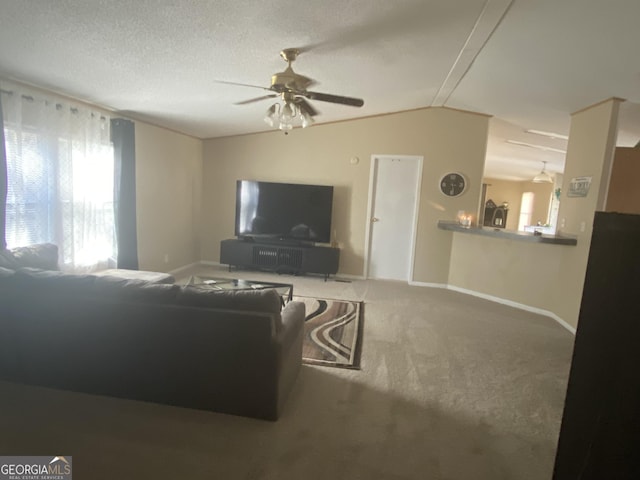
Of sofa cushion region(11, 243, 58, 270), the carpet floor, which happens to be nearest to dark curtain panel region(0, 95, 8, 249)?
sofa cushion region(11, 243, 58, 270)

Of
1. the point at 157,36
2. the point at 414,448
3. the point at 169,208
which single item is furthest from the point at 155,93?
the point at 414,448

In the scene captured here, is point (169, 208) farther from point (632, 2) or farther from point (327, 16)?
point (632, 2)

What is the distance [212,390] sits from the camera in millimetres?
2045

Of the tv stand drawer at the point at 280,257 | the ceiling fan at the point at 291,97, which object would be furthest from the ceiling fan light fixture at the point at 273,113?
the tv stand drawer at the point at 280,257

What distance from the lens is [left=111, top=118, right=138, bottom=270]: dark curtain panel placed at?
4.12 m

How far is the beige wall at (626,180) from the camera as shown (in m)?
3.66

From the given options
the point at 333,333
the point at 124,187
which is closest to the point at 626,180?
the point at 333,333

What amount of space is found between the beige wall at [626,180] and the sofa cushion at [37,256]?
5.54 meters

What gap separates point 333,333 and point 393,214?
2879 millimetres

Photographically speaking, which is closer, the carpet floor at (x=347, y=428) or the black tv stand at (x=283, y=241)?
the carpet floor at (x=347, y=428)

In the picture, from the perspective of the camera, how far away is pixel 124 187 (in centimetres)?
419

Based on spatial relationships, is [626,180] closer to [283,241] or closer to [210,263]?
[283,241]

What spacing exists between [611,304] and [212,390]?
6.46 feet

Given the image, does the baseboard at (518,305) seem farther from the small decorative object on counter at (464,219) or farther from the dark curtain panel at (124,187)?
the dark curtain panel at (124,187)
